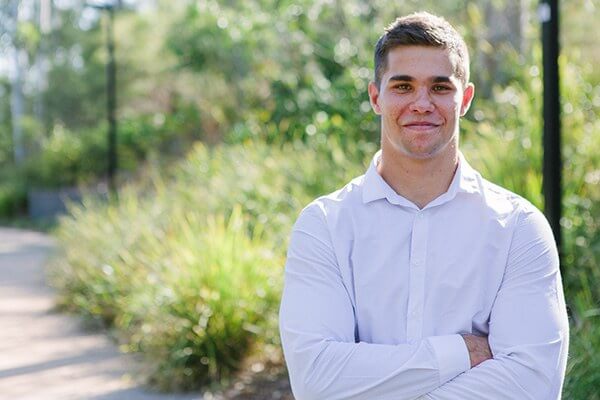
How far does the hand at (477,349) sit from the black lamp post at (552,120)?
296 cm

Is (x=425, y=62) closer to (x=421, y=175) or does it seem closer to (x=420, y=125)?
(x=420, y=125)

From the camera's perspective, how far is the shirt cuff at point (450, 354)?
241cm

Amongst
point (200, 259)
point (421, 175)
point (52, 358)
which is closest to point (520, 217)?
point (421, 175)

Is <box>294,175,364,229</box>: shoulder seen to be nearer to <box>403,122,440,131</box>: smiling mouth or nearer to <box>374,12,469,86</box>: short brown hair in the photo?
<box>403,122,440,131</box>: smiling mouth

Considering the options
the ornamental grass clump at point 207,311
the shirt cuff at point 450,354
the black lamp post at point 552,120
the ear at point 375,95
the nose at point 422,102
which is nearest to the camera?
the shirt cuff at point 450,354

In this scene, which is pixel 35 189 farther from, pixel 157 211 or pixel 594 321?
pixel 594 321

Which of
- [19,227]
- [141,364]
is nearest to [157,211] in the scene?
[141,364]

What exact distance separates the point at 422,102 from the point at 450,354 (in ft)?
2.05

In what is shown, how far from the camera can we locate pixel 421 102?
8.25 ft

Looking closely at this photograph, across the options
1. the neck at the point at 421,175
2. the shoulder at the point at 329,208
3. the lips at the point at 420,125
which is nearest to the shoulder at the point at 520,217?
the neck at the point at 421,175

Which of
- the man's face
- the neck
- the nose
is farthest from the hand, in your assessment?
the nose

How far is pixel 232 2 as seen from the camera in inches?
1133

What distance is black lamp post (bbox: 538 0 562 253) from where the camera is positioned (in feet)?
17.6

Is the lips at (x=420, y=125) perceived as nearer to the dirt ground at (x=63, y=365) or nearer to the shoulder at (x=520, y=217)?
the shoulder at (x=520, y=217)
